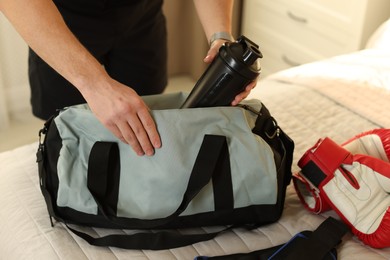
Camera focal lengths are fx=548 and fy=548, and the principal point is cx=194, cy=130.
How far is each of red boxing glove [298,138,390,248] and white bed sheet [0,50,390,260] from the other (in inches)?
1.8

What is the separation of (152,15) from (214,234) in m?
0.78

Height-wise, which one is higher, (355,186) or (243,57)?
(243,57)

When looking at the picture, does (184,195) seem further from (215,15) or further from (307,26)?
(307,26)

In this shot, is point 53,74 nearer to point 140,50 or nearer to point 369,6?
point 140,50

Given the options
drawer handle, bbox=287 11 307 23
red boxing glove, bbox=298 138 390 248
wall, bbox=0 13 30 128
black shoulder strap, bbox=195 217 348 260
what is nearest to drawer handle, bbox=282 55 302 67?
drawer handle, bbox=287 11 307 23

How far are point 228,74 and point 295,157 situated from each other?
1.28 feet

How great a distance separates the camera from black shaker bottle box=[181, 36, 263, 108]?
3.63ft

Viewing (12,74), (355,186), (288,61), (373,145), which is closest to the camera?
(355,186)

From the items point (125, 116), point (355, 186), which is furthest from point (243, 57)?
point (355, 186)

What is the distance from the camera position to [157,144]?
108 centimetres

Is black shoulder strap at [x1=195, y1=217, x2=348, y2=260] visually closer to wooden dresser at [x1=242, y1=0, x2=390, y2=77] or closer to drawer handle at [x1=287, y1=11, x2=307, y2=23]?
wooden dresser at [x1=242, y1=0, x2=390, y2=77]

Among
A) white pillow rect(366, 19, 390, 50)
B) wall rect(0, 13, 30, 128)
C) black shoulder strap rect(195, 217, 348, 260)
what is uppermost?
white pillow rect(366, 19, 390, 50)

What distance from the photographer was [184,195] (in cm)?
106

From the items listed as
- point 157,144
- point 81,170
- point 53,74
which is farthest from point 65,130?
point 53,74
